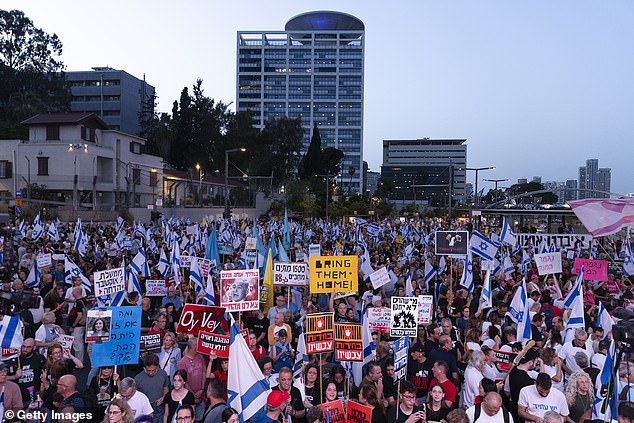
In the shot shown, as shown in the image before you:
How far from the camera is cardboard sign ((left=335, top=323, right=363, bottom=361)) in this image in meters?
7.63

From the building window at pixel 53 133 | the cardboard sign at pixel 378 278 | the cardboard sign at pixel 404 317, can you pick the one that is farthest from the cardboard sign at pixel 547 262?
the building window at pixel 53 133

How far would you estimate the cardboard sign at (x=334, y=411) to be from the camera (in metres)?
6.31

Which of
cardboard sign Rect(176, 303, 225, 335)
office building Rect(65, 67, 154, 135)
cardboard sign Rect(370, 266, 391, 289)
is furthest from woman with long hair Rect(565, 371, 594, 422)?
office building Rect(65, 67, 154, 135)

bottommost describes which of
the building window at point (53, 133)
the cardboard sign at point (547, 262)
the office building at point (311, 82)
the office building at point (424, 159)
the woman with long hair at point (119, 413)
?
the woman with long hair at point (119, 413)

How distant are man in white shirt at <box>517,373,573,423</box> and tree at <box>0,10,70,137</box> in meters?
66.9

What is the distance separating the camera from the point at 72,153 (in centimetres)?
4741

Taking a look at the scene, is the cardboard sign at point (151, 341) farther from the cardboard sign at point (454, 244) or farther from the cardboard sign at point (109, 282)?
the cardboard sign at point (454, 244)

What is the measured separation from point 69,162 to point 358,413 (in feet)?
154

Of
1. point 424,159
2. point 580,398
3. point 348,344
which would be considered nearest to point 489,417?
point 580,398

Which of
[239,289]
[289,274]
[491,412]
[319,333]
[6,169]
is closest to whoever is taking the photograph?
[491,412]

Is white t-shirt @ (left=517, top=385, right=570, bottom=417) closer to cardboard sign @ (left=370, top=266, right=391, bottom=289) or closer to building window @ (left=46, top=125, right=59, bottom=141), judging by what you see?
cardboard sign @ (left=370, top=266, right=391, bottom=289)

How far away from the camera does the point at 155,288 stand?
511 inches

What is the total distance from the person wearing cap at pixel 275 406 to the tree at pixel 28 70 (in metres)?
65.3

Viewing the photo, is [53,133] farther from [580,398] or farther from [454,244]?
[580,398]
